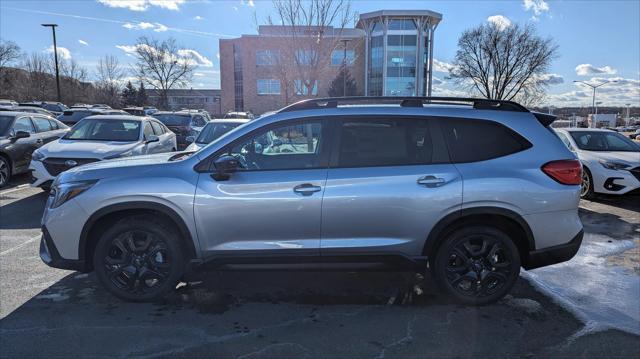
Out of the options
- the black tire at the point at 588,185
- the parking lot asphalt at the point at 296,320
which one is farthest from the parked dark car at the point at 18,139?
the black tire at the point at 588,185

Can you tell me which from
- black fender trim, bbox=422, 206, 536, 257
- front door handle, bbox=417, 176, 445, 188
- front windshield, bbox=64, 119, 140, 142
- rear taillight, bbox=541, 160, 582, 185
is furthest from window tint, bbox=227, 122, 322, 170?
front windshield, bbox=64, 119, 140, 142

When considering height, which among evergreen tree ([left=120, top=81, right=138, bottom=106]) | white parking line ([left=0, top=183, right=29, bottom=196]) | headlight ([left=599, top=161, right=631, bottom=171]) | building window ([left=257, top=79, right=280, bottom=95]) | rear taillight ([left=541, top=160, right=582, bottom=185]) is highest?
building window ([left=257, top=79, right=280, bottom=95])

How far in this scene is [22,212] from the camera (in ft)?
25.5

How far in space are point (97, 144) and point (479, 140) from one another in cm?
742

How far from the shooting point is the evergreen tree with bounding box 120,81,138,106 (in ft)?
214

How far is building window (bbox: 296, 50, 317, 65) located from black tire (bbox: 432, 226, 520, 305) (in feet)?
45.6

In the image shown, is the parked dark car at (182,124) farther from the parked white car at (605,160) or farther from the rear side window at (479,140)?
the rear side window at (479,140)

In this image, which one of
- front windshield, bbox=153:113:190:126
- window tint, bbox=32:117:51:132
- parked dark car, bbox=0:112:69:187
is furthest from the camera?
front windshield, bbox=153:113:190:126

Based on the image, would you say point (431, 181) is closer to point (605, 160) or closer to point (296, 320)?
point (296, 320)

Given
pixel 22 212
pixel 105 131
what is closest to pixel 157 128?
pixel 105 131

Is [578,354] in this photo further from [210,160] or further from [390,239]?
[210,160]

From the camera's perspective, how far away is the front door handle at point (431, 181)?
3.91 metres

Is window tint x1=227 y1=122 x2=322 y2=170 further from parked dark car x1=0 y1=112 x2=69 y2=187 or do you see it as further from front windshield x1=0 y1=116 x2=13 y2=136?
front windshield x1=0 y1=116 x2=13 y2=136

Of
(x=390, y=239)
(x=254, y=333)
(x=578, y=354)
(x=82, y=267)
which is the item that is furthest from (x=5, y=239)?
(x=578, y=354)
